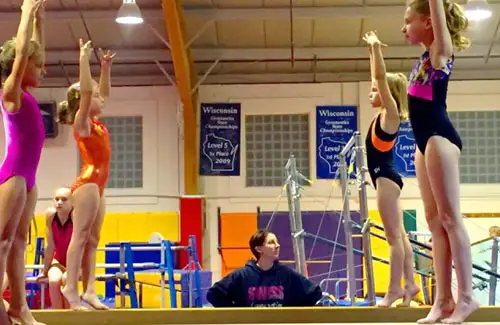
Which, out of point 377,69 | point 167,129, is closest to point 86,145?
point 377,69

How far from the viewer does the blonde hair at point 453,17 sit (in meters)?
3.21

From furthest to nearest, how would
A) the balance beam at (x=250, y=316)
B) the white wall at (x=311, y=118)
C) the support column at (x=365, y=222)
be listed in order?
the white wall at (x=311, y=118) → the support column at (x=365, y=222) → the balance beam at (x=250, y=316)

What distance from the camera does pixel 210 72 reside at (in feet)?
42.3

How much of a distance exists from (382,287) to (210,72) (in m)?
5.02

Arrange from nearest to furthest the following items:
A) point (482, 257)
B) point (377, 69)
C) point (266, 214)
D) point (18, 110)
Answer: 1. point (18, 110)
2. point (377, 69)
3. point (482, 257)
4. point (266, 214)

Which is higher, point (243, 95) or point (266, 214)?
point (243, 95)

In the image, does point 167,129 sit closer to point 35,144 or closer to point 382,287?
point 382,287

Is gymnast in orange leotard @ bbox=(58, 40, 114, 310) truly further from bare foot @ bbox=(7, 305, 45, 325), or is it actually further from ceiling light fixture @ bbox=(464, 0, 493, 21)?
ceiling light fixture @ bbox=(464, 0, 493, 21)

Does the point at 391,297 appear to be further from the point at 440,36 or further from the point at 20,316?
the point at 20,316

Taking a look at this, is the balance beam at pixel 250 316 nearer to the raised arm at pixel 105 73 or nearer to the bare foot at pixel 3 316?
the bare foot at pixel 3 316

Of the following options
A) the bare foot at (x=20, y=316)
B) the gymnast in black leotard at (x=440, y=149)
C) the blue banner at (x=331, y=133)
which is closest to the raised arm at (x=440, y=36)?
the gymnast in black leotard at (x=440, y=149)

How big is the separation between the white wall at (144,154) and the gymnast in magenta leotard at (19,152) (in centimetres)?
925

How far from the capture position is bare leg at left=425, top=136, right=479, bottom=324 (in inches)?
119

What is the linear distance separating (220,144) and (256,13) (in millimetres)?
2505
